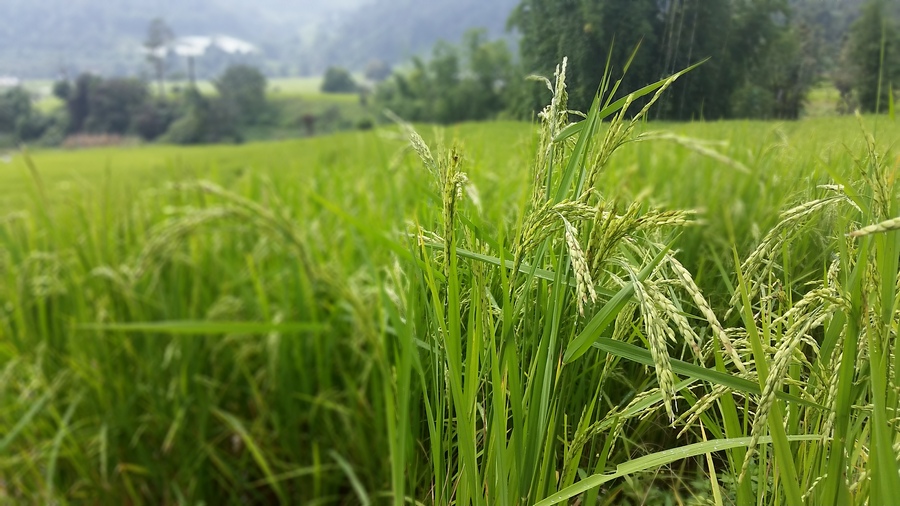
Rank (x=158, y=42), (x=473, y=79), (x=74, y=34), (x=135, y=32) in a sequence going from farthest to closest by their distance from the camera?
(x=135, y=32) → (x=74, y=34) → (x=158, y=42) → (x=473, y=79)

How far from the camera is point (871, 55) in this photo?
0.62 m

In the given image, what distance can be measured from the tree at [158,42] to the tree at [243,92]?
218cm

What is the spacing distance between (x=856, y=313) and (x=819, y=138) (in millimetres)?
312

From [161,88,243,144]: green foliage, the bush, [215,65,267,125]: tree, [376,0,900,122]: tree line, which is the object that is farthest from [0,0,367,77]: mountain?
[376,0,900,122]: tree line

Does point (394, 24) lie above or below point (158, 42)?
above

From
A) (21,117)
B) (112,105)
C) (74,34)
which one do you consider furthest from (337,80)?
(74,34)

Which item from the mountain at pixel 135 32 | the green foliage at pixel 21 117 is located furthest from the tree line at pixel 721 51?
the green foliage at pixel 21 117

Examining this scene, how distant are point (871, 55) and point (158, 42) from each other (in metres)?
20.6

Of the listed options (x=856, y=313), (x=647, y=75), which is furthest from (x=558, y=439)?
(x=647, y=75)

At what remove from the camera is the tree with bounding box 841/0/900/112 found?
1.99 feet

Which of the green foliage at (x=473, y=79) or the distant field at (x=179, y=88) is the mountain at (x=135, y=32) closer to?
the distant field at (x=179, y=88)

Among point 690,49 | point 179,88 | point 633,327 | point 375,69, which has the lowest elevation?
point 633,327

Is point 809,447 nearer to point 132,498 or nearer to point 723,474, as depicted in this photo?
point 723,474

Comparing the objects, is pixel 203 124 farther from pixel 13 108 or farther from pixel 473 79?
pixel 473 79
